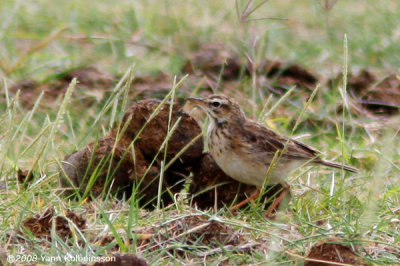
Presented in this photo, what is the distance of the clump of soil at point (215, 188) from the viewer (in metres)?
5.78

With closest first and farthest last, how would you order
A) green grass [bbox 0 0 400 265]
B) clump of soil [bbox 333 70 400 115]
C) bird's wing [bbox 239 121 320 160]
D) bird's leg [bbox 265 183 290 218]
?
green grass [bbox 0 0 400 265]
bird's leg [bbox 265 183 290 218]
bird's wing [bbox 239 121 320 160]
clump of soil [bbox 333 70 400 115]

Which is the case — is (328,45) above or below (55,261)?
below

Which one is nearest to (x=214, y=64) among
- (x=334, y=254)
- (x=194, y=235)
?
(x=194, y=235)

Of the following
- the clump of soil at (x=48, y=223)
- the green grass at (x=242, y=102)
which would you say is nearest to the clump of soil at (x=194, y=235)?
the green grass at (x=242, y=102)

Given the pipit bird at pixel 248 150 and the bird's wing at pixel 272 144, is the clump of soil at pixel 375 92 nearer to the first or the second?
the pipit bird at pixel 248 150

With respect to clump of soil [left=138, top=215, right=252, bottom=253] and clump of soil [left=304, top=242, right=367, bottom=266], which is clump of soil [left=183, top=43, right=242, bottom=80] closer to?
clump of soil [left=138, top=215, right=252, bottom=253]

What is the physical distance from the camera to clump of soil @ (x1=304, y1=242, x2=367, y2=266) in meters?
4.40

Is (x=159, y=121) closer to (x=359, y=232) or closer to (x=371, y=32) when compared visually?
(x=359, y=232)

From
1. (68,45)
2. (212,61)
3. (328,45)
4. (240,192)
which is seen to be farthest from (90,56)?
(240,192)

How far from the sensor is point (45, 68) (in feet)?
30.0

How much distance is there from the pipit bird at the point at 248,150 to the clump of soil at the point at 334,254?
110 centimetres

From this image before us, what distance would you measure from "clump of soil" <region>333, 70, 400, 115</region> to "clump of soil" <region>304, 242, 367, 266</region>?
4.28m

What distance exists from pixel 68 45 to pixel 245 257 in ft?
20.0

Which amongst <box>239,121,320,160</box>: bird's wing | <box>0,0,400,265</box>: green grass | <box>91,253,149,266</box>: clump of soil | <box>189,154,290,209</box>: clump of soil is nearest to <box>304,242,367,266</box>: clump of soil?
<box>0,0,400,265</box>: green grass
